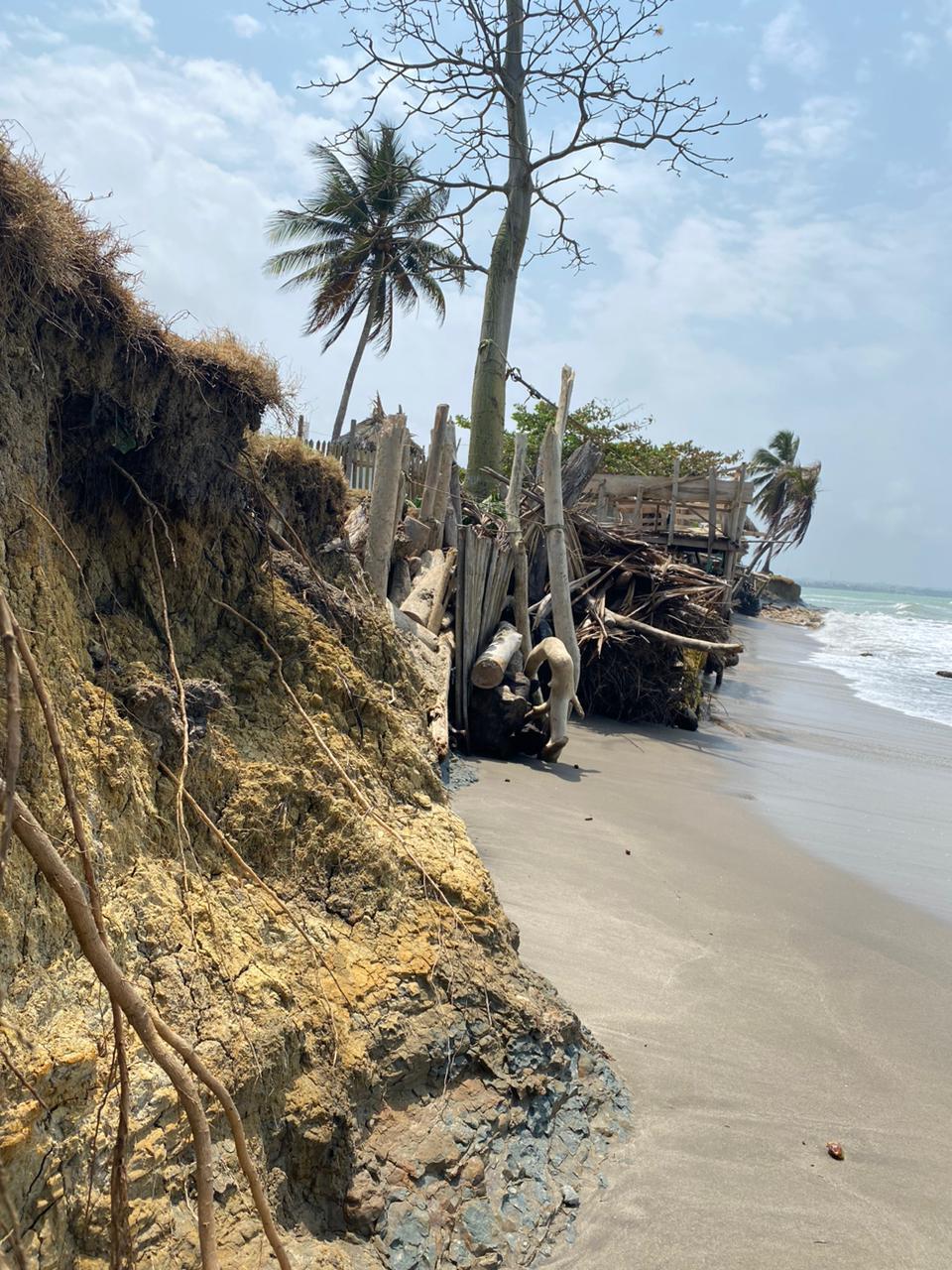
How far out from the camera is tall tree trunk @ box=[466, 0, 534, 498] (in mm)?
16844

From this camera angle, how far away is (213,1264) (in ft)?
5.14

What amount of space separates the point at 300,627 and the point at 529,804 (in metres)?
3.60

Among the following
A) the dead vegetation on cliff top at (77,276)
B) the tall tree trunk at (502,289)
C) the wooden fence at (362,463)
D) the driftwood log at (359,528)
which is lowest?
the driftwood log at (359,528)

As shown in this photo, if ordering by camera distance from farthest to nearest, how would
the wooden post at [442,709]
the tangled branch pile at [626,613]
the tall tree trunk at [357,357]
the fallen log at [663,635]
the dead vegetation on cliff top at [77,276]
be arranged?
the tall tree trunk at [357,357], the tangled branch pile at [626,613], the fallen log at [663,635], the wooden post at [442,709], the dead vegetation on cliff top at [77,276]

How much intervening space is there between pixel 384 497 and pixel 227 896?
560 centimetres

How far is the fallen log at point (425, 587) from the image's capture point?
9305 millimetres

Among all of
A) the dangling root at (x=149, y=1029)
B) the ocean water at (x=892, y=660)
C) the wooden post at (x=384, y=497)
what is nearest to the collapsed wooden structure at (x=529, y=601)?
the wooden post at (x=384, y=497)

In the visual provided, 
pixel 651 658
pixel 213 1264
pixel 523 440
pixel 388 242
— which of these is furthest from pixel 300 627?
pixel 388 242

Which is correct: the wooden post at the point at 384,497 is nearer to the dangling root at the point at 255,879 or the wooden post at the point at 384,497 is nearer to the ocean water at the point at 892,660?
the dangling root at the point at 255,879

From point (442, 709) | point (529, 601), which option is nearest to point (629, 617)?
point (529, 601)

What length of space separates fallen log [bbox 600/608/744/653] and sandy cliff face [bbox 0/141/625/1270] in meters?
8.19

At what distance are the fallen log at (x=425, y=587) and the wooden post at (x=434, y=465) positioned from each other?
0.60 m

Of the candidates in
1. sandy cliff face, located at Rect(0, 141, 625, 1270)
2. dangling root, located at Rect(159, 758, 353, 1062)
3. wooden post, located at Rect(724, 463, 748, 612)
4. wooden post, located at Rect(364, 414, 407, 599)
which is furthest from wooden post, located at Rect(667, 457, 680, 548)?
dangling root, located at Rect(159, 758, 353, 1062)

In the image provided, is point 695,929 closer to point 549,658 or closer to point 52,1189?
point 52,1189
